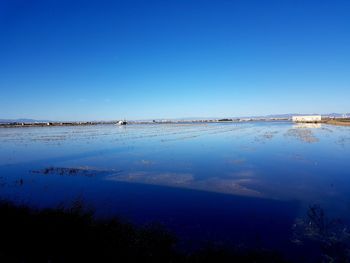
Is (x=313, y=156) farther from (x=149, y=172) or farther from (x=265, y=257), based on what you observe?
(x=265, y=257)

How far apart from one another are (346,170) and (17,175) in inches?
749

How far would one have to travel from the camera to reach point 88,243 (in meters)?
6.69

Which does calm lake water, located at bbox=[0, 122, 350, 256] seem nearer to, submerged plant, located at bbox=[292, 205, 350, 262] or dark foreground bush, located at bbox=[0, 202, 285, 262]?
submerged plant, located at bbox=[292, 205, 350, 262]

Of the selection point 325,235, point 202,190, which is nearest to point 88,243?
point 325,235

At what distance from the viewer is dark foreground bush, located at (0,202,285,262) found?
6.10 metres

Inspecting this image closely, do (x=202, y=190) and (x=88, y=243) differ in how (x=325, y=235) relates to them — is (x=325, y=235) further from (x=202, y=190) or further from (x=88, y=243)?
(x=88, y=243)

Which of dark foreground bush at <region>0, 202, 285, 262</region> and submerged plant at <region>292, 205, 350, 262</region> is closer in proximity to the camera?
dark foreground bush at <region>0, 202, 285, 262</region>

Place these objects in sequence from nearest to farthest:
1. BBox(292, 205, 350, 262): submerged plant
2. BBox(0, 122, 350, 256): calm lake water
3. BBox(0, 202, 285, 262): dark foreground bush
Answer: BBox(0, 202, 285, 262): dark foreground bush
BBox(292, 205, 350, 262): submerged plant
BBox(0, 122, 350, 256): calm lake water

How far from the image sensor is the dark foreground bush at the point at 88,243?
6098 millimetres

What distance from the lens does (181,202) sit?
426 inches

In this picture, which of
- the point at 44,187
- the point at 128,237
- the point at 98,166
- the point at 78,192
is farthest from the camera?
the point at 98,166

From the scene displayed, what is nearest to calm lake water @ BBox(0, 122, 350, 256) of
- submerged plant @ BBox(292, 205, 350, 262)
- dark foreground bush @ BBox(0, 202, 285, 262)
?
submerged plant @ BBox(292, 205, 350, 262)

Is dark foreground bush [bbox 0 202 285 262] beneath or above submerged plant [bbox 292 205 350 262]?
above

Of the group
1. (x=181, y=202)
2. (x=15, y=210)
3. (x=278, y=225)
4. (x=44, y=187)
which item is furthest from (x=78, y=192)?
(x=278, y=225)
